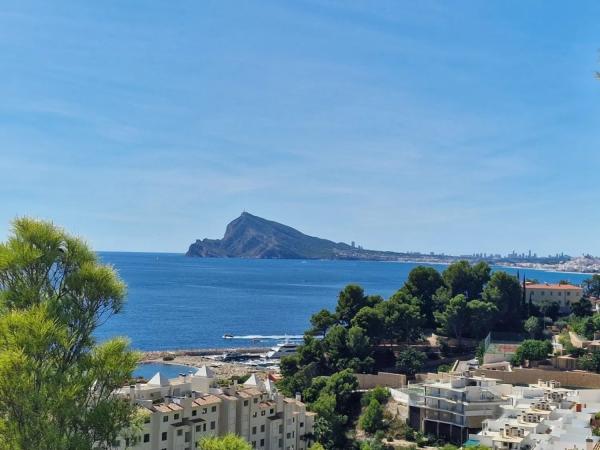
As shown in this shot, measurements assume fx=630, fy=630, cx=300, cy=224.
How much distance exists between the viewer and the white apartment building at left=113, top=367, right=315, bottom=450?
2498 cm

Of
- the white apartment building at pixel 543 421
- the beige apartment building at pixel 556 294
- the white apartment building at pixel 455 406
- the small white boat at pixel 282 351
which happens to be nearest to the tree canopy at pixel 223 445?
the white apartment building at pixel 543 421

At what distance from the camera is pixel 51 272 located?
9156 mm

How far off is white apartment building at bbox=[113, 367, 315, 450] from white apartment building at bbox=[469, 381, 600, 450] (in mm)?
8647

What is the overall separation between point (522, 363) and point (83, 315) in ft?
115

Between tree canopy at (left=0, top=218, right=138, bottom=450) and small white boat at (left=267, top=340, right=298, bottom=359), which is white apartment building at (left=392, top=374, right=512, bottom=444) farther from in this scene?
small white boat at (left=267, top=340, right=298, bottom=359)

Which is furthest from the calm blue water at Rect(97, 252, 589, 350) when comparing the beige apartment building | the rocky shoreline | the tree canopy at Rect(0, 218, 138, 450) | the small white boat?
the tree canopy at Rect(0, 218, 138, 450)

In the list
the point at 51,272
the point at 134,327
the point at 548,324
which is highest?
the point at 51,272

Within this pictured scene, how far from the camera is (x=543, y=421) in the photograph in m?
27.3

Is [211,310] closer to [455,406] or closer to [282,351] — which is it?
[282,351]

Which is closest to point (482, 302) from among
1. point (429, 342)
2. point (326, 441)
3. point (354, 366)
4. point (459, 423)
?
point (429, 342)

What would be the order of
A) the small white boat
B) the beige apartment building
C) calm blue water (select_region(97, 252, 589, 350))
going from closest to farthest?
the beige apartment building, the small white boat, calm blue water (select_region(97, 252, 589, 350))

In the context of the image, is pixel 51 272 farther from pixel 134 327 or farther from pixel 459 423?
pixel 134 327

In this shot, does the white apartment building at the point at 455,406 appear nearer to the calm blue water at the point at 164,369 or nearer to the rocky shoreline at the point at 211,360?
the rocky shoreline at the point at 211,360

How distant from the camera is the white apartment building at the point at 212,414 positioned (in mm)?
24984
